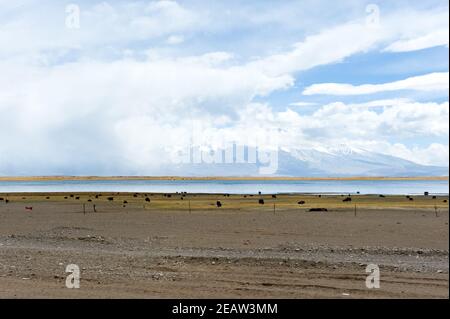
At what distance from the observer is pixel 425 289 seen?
14.5m

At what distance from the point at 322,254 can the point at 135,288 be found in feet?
35.8

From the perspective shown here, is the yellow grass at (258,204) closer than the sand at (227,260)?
No

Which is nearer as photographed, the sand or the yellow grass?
the sand

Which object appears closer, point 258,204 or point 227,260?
point 227,260

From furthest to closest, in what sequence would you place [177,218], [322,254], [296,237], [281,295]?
[177,218]
[296,237]
[322,254]
[281,295]
